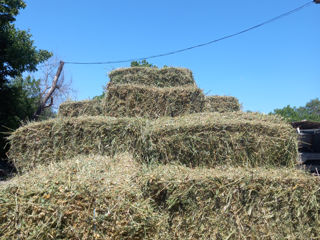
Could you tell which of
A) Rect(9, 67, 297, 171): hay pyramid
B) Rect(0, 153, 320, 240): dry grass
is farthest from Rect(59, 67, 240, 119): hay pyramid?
Rect(0, 153, 320, 240): dry grass

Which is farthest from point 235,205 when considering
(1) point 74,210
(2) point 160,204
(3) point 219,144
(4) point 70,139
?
(4) point 70,139

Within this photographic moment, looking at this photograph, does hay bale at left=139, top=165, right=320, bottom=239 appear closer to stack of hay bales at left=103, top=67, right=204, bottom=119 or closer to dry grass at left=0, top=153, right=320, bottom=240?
dry grass at left=0, top=153, right=320, bottom=240

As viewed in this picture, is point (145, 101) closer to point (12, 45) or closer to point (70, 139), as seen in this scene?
point (70, 139)

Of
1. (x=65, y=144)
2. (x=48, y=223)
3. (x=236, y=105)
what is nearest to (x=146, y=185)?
(x=48, y=223)

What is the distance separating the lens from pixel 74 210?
1989 millimetres

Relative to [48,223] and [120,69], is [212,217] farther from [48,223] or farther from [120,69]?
[120,69]

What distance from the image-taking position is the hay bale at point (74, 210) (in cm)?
196

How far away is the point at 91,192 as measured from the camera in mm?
2088

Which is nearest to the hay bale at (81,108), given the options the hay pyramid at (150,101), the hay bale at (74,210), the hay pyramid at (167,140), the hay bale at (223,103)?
the hay pyramid at (150,101)

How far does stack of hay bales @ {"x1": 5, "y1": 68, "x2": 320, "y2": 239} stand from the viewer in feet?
6.57

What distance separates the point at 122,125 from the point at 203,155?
1.26 m

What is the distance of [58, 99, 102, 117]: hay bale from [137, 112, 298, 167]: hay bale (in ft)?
7.67

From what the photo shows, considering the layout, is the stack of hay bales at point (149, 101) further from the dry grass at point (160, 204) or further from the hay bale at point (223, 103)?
the dry grass at point (160, 204)

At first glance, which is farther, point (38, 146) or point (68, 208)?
point (38, 146)
